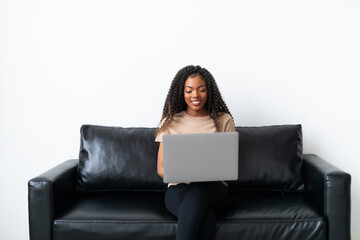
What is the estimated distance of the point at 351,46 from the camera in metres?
2.38

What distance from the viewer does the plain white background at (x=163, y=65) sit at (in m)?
2.39

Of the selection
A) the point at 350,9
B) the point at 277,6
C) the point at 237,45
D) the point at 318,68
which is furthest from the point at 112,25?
the point at 350,9

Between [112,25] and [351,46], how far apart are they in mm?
1587

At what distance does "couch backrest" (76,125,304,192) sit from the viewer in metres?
2.07

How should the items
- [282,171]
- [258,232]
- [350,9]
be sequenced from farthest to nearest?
[350,9], [282,171], [258,232]

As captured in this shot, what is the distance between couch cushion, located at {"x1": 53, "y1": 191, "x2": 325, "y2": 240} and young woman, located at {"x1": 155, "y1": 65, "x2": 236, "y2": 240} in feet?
0.27

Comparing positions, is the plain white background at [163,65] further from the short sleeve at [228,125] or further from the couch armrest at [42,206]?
the couch armrest at [42,206]

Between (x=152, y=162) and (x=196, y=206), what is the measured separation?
0.57 meters

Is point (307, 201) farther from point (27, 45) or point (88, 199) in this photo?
point (27, 45)

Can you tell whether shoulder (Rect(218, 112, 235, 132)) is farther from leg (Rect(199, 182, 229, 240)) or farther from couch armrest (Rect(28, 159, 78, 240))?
couch armrest (Rect(28, 159, 78, 240))

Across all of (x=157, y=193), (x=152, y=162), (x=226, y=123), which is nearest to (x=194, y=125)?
(x=226, y=123)

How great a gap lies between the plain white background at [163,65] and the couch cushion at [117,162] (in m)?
0.32

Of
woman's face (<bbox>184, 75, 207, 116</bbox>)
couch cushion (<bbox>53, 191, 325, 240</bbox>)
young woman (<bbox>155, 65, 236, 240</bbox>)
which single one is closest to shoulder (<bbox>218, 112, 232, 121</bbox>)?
young woman (<bbox>155, 65, 236, 240</bbox>)

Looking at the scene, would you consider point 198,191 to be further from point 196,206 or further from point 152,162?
point 152,162
